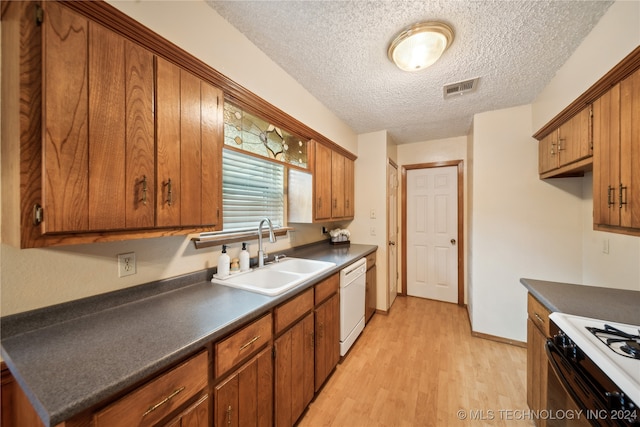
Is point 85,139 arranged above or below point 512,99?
below

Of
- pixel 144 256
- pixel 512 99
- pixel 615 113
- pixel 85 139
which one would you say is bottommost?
pixel 144 256

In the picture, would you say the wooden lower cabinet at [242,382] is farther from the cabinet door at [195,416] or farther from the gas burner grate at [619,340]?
Answer: the gas burner grate at [619,340]

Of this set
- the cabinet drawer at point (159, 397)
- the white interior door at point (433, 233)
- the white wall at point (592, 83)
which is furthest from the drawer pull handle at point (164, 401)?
the white interior door at point (433, 233)

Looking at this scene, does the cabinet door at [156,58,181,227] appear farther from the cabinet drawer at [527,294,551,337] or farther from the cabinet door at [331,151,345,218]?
the cabinet drawer at [527,294,551,337]

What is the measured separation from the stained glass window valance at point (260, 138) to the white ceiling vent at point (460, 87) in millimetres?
1368

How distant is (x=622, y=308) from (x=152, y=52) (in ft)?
8.43

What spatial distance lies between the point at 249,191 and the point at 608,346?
207 cm

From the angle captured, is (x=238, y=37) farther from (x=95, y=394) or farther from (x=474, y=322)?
(x=474, y=322)

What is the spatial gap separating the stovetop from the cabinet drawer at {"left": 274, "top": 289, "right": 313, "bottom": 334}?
126 centimetres

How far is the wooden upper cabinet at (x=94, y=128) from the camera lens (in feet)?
2.45

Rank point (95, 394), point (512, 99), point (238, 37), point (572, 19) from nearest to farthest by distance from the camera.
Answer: point (95, 394) → point (572, 19) → point (238, 37) → point (512, 99)

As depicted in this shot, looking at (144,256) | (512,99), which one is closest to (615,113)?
(512,99)

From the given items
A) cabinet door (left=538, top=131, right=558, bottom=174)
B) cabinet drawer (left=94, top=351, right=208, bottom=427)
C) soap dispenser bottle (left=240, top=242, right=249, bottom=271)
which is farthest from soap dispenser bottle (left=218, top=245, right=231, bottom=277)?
cabinet door (left=538, top=131, right=558, bottom=174)

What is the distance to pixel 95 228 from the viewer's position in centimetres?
84
